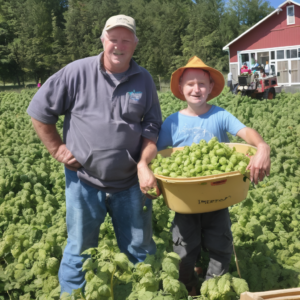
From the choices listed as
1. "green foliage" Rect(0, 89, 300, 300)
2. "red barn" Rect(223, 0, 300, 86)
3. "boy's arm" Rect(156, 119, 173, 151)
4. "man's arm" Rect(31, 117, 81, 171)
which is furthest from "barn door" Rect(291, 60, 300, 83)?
"man's arm" Rect(31, 117, 81, 171)

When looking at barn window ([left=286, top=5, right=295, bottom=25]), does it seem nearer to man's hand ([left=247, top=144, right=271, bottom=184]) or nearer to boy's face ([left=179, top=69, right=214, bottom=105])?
boy's face ([left=179, top=69, right=214, bottom=105])

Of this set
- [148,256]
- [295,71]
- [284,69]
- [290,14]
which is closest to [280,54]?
[284,69]

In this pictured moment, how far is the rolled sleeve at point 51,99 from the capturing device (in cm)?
270

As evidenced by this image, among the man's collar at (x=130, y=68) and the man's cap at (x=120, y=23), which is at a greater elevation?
the man's cap at (x=120, y=23)

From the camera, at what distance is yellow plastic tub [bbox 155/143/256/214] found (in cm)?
234

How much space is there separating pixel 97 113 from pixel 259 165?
→ 1.15 m

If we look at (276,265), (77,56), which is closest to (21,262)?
(276,265)

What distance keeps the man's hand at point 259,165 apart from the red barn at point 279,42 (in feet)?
80.7

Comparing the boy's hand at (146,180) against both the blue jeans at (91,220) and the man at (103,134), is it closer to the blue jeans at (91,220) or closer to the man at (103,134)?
the man at (103,134)

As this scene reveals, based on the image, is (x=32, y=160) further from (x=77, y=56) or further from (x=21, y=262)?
(x=77, y=56)

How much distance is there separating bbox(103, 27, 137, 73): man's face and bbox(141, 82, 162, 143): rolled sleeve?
0.38m

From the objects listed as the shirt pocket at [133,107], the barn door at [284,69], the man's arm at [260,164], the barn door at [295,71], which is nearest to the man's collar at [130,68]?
the shirt pocket at [133,107]

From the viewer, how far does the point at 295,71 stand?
26.5 metres

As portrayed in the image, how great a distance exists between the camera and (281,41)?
26969mm
